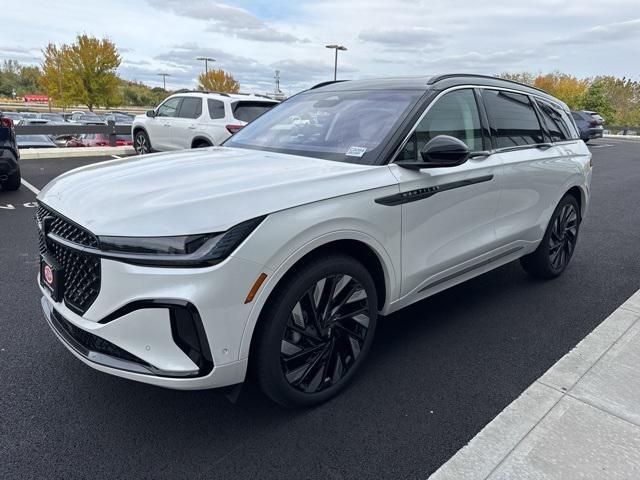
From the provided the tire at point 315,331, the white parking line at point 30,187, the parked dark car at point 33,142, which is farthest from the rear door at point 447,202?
the parked dark car at point 33,142

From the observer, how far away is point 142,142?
505 inches

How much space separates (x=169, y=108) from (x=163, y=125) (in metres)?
0.44

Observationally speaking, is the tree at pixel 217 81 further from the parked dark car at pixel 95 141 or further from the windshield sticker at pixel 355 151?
the windshield sticker at pixel 355 151

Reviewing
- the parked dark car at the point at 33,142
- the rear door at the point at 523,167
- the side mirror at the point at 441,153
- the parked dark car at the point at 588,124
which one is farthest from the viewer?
the parked dark car at the point at 588,124

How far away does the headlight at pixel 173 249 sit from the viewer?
1982mm

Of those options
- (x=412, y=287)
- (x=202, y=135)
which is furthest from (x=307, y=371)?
(x=202, y=135)

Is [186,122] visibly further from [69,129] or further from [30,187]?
[69,129]

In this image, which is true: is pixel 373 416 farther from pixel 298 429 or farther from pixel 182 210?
pixel 182 210

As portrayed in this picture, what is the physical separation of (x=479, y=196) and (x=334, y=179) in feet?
4.20

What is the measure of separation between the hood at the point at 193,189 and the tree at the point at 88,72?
42759 millimetres

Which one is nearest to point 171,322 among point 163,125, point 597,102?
point 163,125

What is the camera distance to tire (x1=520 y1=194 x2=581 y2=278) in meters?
4.33

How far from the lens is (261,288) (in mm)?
2113

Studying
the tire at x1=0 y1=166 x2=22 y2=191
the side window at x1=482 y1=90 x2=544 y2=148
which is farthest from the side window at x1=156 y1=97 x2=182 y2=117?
the side window at x1=482 y1=90 x2=544 y2=148
